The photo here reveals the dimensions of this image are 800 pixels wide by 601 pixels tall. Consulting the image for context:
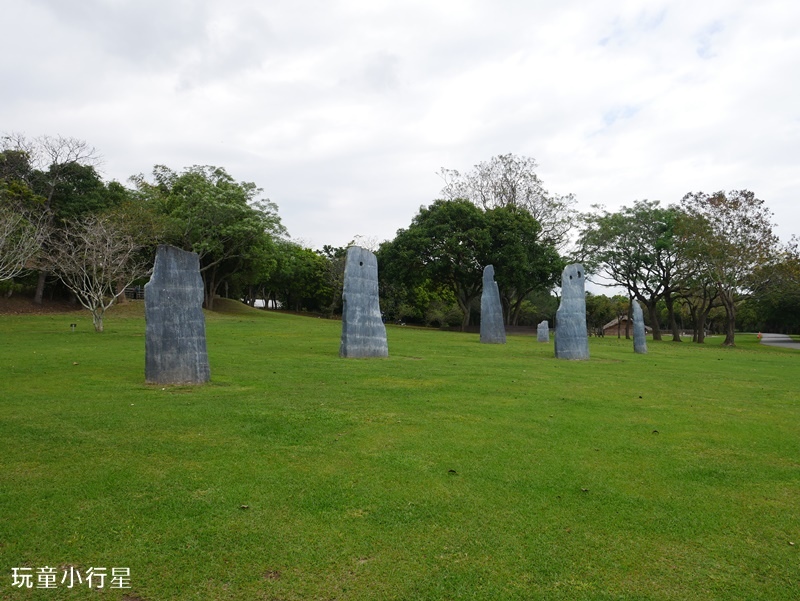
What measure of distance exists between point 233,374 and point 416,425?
18.4ft

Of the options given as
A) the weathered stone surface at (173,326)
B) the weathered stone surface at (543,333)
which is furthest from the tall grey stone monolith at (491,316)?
the weathered stone surface at (173,326)

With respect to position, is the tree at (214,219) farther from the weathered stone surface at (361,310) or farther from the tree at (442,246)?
the weathered stone surface at (361,310)

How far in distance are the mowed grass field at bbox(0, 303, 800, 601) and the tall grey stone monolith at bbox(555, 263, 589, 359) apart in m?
8.17

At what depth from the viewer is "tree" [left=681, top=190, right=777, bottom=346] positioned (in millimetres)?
30656

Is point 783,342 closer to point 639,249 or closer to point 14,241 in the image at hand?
point 639,249

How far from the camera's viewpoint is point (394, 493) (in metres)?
4.69

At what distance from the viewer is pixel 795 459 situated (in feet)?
20.0

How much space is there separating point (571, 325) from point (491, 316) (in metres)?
7.14

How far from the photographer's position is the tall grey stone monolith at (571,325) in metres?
17.8

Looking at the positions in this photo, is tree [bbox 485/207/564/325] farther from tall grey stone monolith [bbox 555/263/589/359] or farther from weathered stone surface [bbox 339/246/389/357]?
weathered stone surface [bbox 339/246/389/357]

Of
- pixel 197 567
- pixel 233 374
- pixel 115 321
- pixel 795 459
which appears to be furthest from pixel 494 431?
pixel 115 321

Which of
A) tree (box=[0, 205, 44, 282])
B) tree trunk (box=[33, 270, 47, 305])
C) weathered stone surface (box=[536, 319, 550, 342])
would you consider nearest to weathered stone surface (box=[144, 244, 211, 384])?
tree (box=[0, 205, 44, 282])

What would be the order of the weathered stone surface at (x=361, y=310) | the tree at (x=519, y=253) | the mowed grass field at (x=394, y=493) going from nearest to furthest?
1. the mowed grass field at (x=394, y=493)
2. the weathered stone surface at (x=361, y=310)
3. the tree at (x=519, y=253)

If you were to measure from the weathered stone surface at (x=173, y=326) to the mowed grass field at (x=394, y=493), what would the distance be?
51cm
